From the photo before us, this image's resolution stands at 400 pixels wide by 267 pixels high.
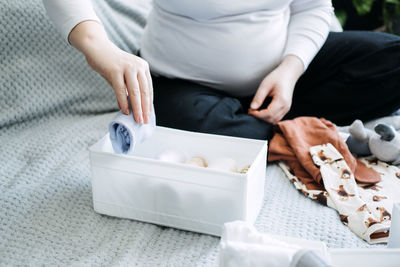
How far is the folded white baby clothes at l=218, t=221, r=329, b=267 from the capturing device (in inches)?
18.9

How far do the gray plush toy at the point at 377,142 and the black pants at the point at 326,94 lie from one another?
120mm

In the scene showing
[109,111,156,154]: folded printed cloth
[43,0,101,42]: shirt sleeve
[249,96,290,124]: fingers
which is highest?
[43,0,101,42]: shirt sleeve

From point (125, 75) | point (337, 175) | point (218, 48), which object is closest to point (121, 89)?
point (125, 75)

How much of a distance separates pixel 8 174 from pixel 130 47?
0.51 meters

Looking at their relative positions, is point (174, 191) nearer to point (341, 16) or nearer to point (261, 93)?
point (261, 93)

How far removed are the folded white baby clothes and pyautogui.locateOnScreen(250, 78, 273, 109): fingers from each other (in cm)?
48

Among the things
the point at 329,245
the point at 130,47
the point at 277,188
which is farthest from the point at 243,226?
the point at 130,47

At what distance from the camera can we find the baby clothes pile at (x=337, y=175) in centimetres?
80

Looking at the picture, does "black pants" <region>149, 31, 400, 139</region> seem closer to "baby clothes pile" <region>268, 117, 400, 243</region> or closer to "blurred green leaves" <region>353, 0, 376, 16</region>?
"baby clothes pile" <region>268, 117, 400, 243</region>

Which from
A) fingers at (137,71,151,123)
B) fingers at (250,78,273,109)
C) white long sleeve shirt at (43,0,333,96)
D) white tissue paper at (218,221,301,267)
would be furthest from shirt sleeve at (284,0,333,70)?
white tissue paper at (218,221,301,267)

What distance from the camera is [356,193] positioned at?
0.85m

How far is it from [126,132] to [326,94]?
57cm

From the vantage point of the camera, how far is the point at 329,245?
755 mm

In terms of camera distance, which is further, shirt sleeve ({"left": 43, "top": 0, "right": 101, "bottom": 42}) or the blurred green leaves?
the blurred green leaves
